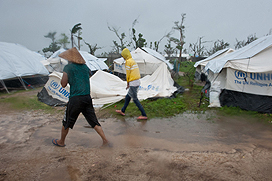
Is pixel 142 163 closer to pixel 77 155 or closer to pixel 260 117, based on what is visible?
pixel 77 155

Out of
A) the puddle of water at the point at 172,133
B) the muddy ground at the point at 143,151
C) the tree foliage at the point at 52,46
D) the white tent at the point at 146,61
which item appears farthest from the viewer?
the tree foliage at the point at 52,46

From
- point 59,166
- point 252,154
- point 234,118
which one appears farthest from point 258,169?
point 59,166

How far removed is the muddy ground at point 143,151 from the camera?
2.36 meters

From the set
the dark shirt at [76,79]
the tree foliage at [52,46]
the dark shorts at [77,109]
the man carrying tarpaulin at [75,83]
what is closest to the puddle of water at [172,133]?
the dark shorts at [77,109]

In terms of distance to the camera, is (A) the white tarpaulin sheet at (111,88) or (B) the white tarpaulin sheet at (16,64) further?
(B) the white tarpaulin sheet at (16,64)

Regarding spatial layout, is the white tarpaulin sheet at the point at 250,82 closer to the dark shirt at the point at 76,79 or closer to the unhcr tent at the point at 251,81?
the unhcr tent at the point at 251,81


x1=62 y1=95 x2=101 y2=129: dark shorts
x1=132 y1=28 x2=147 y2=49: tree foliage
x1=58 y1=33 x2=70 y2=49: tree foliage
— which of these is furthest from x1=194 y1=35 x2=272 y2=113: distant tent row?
x1=58 y1=33 x2=70 y2=49: tree foliage

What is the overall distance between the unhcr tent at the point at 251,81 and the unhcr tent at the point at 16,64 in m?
9.67

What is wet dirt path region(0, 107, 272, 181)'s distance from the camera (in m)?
2.36

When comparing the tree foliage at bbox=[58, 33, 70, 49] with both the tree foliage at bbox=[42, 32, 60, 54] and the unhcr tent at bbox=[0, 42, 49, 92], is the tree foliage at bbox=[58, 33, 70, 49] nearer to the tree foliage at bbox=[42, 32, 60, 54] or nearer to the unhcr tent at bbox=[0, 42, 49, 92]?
the tree foliage at bbox=[42, 32, 60, 54]

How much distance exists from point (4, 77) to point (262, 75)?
34.4 feet

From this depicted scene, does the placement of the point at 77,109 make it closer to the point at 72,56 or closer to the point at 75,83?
the point at 75,83

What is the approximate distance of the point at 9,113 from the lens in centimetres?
532

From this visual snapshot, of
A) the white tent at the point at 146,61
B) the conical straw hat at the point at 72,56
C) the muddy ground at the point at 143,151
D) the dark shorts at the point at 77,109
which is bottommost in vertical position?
the muddy ground at the point at 143,151
